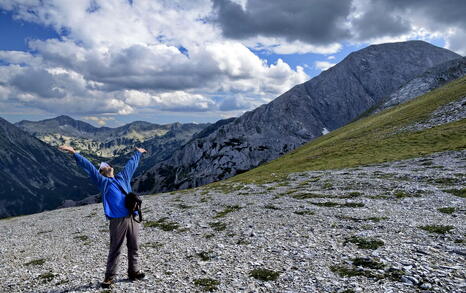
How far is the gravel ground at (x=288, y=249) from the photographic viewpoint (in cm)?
1192

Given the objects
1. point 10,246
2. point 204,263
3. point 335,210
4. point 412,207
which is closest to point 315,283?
point 204,263

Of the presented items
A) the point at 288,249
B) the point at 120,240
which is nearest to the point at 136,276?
the point at 120,240

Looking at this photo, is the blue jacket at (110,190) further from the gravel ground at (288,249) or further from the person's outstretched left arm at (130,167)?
the gravel ground at (288,249)

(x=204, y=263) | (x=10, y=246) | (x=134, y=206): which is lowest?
(x=10, y=246)

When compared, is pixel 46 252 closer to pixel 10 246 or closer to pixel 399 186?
pixel 10 246

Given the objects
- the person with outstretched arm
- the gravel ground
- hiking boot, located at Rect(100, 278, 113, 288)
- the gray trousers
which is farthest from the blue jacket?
the gravel ground

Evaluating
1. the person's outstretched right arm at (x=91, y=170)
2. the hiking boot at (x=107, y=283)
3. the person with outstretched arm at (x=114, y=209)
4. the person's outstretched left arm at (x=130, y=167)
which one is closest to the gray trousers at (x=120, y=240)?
the person with outstretched arm at (x=114, y=209)

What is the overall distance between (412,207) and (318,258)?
46.8 ft

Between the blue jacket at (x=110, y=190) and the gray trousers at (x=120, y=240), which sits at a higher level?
the blue jacket at (x=110, y=190)

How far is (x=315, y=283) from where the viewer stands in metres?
11.6

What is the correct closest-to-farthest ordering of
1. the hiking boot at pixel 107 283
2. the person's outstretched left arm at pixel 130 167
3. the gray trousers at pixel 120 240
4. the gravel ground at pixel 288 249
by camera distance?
the gravel ground at pixel 288 249, the gray trousers at pixel 120 240, the hiking boot at pixel 107 283, the person's outstretched left arm at pixel 130 167

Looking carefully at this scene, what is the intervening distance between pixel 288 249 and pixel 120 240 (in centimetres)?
876

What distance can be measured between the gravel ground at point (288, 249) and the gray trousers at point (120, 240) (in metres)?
0.81

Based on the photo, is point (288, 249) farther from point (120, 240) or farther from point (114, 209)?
point (114, 209)
